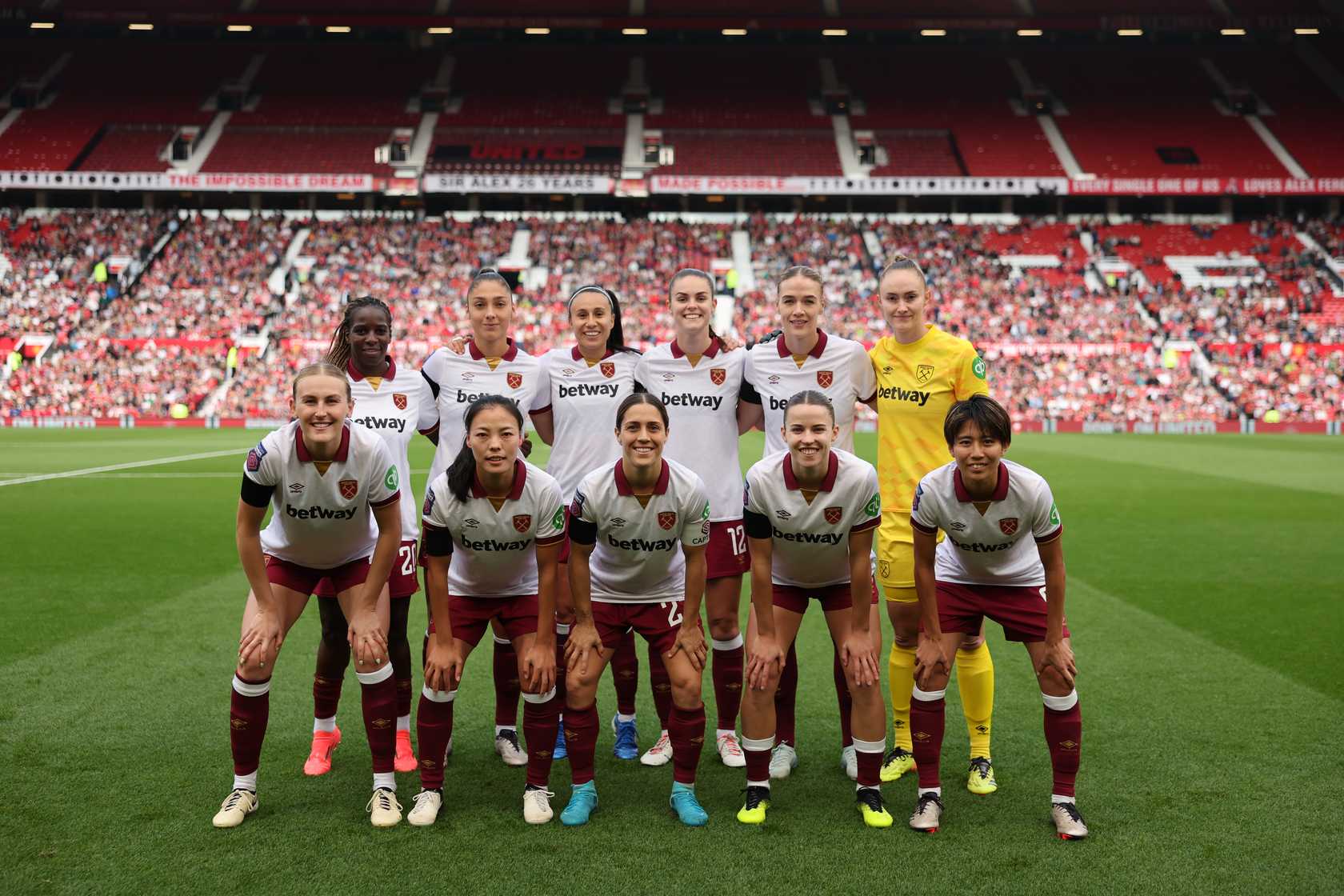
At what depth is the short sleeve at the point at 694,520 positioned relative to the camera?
4473 millimetres

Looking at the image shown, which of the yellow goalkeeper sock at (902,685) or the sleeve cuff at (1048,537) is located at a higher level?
the sleeve cuff at (1048,537)

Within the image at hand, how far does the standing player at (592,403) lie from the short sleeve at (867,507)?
1.43 m

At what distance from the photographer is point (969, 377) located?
16.5ft

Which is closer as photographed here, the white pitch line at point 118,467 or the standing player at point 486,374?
the standing player at point 486,374

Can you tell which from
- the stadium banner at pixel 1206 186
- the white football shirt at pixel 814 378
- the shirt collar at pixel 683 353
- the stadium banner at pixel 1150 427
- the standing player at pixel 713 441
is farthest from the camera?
the stadium banner at pixel 1206 186

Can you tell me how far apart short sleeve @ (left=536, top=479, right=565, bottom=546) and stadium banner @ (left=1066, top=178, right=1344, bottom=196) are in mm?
43321

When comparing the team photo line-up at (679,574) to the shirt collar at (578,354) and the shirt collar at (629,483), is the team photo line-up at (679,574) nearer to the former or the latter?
the shirt collar at (629,483)

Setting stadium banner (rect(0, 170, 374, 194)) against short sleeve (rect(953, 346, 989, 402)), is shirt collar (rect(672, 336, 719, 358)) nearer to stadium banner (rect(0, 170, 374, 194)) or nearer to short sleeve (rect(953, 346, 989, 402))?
short sleeve (rect(953, 346, 989, 402))

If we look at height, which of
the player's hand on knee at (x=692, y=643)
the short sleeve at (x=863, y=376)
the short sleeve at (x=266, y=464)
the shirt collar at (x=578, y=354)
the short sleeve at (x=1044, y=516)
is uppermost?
the shirt collar at (x=578, y=354)

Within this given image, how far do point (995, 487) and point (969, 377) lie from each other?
2.83ft

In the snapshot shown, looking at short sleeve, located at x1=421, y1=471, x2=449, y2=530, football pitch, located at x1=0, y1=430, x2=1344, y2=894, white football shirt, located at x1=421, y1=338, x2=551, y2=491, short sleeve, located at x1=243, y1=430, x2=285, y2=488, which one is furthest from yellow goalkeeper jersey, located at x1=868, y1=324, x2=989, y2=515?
short sleeve, located at x1=243, y1=430, x2=285, y2=488

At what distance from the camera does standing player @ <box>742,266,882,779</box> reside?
503 cm

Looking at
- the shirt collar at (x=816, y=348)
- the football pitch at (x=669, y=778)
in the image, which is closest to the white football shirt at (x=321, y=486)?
the football pitch at (x=669, y=778)

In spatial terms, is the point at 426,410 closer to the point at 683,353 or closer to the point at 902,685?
the point at 683,353
